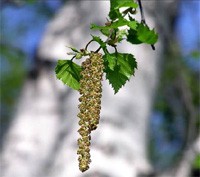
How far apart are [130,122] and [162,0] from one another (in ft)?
2.84

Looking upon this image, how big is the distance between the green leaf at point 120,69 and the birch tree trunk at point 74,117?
5.59ft

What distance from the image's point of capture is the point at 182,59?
23.2 feet

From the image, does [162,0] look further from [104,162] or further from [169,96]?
[169,96]

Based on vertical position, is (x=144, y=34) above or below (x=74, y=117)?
below

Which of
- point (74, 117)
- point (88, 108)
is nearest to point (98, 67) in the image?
point (88, 108)

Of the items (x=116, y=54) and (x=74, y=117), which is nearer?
(x=116, y=54)

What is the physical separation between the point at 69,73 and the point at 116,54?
0.28ft

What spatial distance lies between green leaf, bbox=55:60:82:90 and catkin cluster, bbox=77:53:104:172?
0.08 meters

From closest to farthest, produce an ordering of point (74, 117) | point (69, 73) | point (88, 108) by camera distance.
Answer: point (88, 108), point (69, 73), point (74, 117)

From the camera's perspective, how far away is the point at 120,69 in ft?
3.40

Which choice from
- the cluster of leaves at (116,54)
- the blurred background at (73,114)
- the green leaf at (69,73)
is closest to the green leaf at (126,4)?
the cluster of leaves at (116,54)

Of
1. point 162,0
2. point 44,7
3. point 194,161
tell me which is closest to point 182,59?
point 44,7

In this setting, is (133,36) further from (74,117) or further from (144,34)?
(74,117)

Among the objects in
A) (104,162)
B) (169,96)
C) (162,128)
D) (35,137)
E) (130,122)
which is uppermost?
(162,128)
